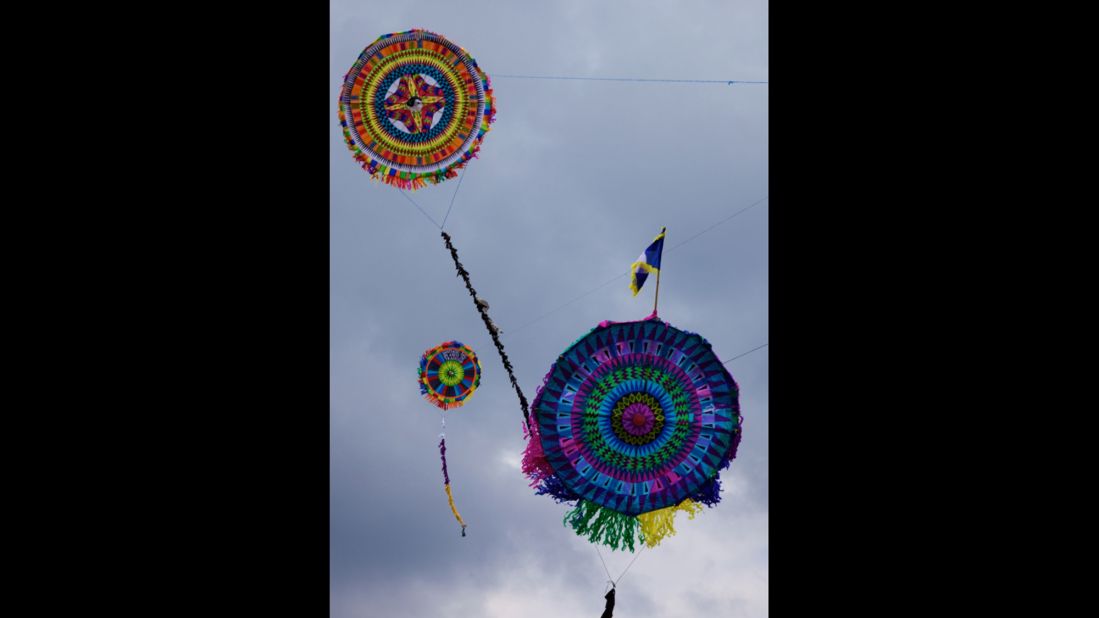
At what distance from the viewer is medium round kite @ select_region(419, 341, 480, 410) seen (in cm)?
1124

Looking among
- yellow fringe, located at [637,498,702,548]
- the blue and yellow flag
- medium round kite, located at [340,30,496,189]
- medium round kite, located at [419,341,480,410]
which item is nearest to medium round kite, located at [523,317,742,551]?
yellow fringe, located at [637,498,702,548]

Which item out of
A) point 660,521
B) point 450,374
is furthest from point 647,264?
point 450,374

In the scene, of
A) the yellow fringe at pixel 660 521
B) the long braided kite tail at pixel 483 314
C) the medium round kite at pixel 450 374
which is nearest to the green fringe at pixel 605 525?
the yellow fringe at pixel 660 521

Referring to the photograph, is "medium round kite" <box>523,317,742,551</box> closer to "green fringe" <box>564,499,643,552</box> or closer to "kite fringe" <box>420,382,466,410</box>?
"green fringe" <box>564,499,643,552</box>

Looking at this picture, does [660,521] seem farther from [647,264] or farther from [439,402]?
[439,402]

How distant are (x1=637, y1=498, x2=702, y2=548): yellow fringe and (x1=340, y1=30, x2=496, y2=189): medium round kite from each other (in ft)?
12.6

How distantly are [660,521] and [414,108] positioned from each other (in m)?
4.51

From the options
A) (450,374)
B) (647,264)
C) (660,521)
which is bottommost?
(660,521)

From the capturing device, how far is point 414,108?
7.18 meters

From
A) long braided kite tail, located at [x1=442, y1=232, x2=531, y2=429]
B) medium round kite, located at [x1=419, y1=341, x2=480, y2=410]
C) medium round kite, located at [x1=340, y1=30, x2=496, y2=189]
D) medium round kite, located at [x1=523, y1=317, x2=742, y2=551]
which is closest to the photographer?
medium round kite, located at [x1=523, y1=317, x2=742, y2=551]

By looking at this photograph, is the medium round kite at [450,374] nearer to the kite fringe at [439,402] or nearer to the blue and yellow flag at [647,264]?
the kite fringe at [439,402]
